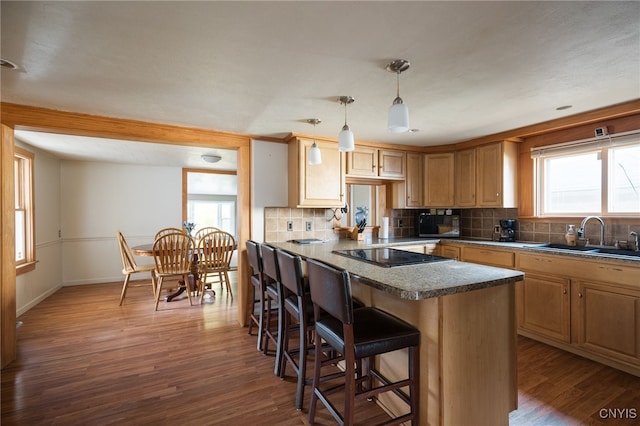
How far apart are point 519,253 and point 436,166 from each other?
59.3 inches

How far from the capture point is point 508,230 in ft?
11.4

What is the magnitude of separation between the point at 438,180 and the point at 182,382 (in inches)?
139

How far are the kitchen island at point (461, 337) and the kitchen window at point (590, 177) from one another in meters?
2.06

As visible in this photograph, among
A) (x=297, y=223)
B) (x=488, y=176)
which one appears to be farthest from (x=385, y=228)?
(x=488, y=176)

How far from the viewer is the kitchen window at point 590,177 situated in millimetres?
2652

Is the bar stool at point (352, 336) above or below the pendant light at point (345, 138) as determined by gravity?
below

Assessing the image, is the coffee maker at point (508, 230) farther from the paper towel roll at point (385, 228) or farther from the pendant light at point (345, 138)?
the pendant light at point (345, 138)

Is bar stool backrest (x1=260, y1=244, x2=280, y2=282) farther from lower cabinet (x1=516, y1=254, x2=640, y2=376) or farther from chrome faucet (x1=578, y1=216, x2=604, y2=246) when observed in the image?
chrome faucet (x1=578, y1=216, x2=604, y2=246)

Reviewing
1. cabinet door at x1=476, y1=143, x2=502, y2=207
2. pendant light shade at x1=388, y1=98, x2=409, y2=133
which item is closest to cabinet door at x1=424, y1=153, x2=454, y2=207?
cabinet door at x1=476, y1=143, x2=502, y2=207

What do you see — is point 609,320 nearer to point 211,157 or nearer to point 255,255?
point 255,255

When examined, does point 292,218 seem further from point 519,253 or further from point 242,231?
point 519,253

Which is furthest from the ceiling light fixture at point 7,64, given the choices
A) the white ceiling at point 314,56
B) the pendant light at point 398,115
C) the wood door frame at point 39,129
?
the pendant light at point 398,115

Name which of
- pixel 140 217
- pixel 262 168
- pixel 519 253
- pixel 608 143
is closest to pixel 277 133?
pixel 262 168

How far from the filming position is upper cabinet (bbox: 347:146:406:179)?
3545mm
